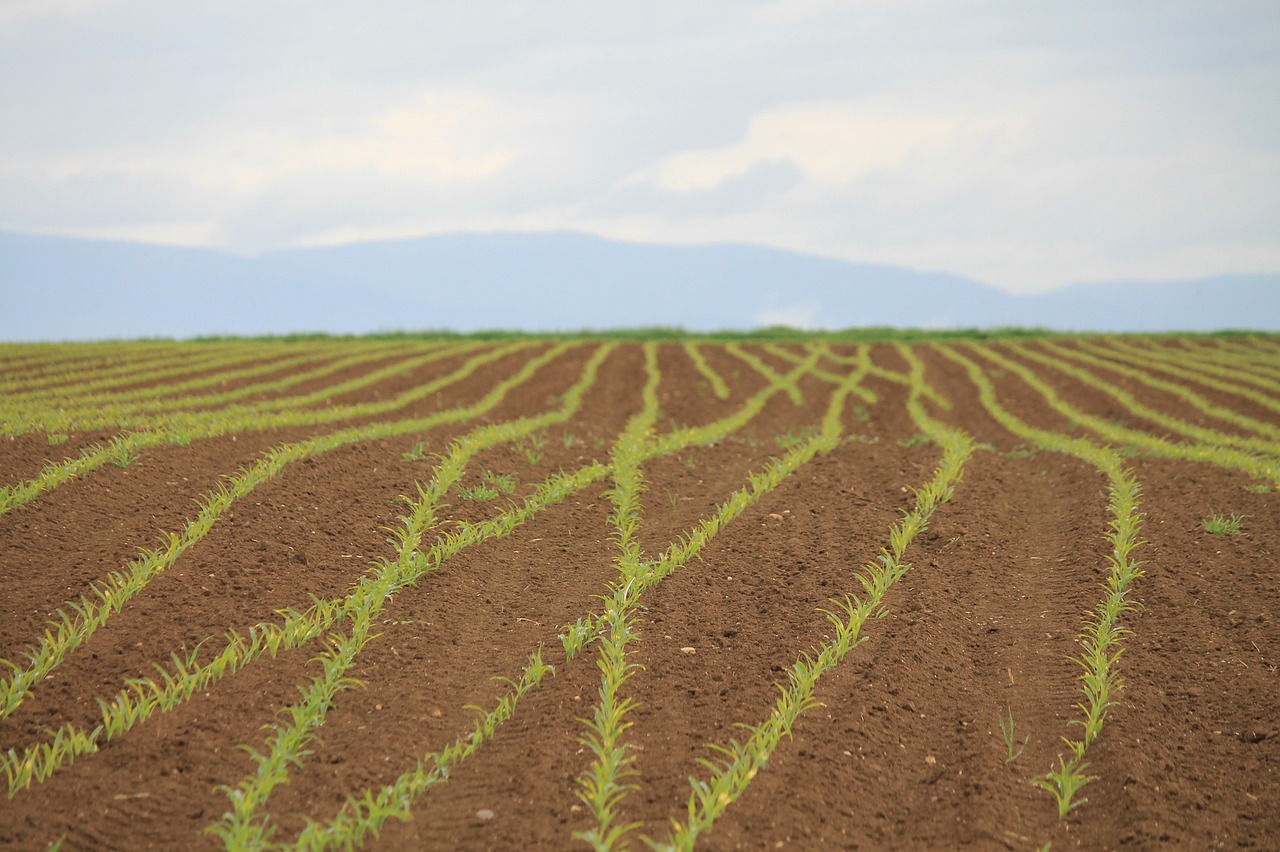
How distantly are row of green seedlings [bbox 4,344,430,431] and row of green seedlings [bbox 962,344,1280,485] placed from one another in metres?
12.9

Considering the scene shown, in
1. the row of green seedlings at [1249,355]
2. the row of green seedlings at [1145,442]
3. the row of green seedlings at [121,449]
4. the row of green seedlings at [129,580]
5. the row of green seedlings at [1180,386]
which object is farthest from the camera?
the row of green seedlings at [1249,355]

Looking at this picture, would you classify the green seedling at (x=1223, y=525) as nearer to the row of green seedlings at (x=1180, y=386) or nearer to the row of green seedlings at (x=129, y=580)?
the row of green seedlings at (x=129, y=580)

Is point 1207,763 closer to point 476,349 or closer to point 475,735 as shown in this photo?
point 475,735

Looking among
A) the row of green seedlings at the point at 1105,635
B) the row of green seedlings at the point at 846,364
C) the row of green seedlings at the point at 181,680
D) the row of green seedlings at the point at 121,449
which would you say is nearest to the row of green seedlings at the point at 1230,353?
the row of green seedlings at the point at 846,364

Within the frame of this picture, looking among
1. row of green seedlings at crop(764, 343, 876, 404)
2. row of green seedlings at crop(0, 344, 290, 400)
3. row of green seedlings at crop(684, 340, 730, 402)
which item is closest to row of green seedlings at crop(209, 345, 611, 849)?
row of green seedlings at crop(684, 340, 730, 402)

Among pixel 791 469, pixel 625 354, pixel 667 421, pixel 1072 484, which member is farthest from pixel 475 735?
pixel 625 354

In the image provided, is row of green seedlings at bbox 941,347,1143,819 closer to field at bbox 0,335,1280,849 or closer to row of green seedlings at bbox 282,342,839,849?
field at bbox 0,335,1280,849

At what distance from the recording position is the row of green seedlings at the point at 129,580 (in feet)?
19.0

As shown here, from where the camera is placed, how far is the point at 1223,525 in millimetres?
8906

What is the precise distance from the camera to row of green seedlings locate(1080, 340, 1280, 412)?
22.4m

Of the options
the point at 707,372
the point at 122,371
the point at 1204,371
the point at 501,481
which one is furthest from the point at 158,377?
the point at 1204,371

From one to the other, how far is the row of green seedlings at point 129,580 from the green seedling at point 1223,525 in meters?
8.28

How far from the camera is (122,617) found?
6.45 metres

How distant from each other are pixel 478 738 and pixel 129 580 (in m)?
3.15
